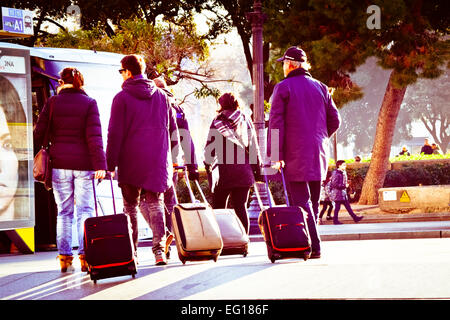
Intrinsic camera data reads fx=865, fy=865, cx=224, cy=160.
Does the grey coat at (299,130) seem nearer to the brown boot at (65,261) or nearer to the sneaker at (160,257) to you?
the sneaker at (160,257)

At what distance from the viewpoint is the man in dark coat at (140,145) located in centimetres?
784

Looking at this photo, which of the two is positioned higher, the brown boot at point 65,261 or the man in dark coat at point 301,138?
the man in dark coat at point 301,138

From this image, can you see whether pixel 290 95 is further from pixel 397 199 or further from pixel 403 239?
pixel 397 199

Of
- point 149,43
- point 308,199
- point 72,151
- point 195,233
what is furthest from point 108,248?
point 149,43

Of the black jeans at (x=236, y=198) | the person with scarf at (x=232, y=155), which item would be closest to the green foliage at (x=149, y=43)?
the person with scarf at (x=232, y=155)

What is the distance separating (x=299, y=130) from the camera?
827cm

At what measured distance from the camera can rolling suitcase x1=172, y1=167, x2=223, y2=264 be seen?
7680mm

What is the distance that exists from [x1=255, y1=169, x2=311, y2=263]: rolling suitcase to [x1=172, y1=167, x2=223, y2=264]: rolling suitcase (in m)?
0.48

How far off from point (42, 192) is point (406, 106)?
192ft

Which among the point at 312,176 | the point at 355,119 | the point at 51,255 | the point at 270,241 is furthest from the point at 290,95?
the point at 355,119

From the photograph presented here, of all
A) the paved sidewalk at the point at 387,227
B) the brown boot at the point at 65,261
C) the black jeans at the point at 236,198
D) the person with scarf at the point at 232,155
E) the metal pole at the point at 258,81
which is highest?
the metal pole at the point at 258,81

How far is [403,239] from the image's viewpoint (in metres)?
12.4

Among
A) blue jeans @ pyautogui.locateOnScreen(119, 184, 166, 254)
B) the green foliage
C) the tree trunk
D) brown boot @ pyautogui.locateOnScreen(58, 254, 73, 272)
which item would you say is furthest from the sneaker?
the tree trunk

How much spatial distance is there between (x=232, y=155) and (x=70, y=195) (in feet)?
6.25
